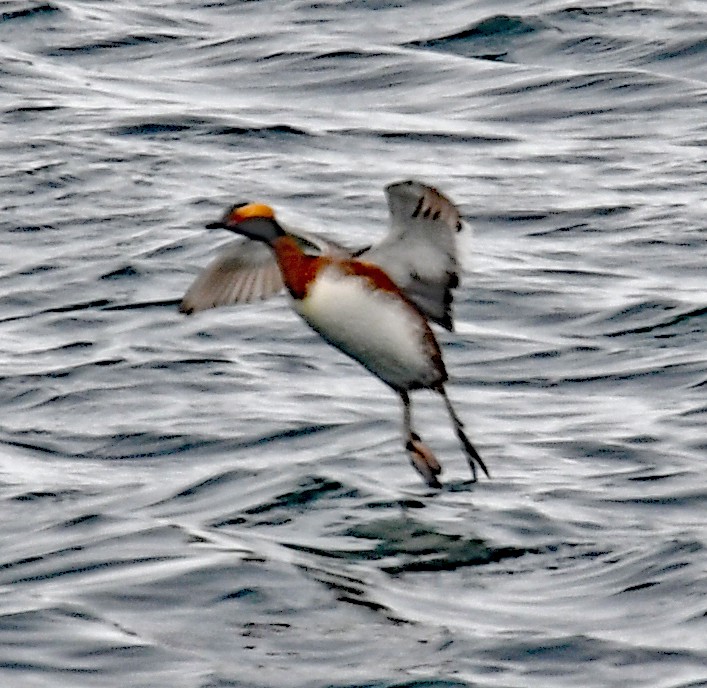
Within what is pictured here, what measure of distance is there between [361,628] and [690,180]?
8.92 metres

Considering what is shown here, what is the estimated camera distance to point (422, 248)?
10594 mm

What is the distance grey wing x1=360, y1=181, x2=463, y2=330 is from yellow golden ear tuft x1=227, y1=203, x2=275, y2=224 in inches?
21.8

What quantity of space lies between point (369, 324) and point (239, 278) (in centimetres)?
101

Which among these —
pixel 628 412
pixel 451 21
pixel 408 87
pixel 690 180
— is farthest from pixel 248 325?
pixel 451 21

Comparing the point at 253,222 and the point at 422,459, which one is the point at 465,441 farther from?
the point at 253,222

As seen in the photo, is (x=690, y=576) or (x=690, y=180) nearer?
(x=690, y=576)

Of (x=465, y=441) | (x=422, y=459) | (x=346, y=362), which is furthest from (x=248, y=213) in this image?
(x=346, y=362)

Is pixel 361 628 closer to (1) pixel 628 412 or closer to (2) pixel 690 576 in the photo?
(2) pixel 690 576

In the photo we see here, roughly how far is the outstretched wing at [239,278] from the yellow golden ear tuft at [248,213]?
0.54 meters

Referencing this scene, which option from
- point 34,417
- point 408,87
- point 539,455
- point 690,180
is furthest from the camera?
point 408,87

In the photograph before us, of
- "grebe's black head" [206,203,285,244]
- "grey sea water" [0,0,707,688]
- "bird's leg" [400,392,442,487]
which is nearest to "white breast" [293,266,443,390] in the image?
"bird's leg" [400,392,442,487]

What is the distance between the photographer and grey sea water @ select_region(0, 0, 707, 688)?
29.4ft

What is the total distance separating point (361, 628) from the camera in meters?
8.94

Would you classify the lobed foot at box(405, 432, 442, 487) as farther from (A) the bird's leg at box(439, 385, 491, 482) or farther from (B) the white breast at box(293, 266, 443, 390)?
(B) the white breast at box(293, 266, 443, 390)
